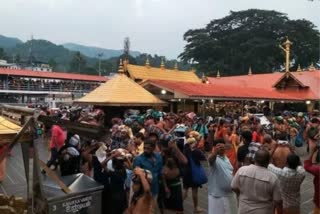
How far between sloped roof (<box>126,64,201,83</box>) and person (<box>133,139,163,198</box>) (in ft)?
63.5

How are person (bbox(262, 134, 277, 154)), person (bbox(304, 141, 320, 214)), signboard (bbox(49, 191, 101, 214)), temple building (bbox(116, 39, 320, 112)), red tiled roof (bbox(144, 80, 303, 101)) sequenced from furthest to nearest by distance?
temple building (bbox(116, 39, 320, 112))
red tiled roof (bbox(144, 80, 303, 101))
person (bbox(262, 134, 277, 154))
person (bbox(304, 141, 320, 214))
signboard (bbox(49, 191, 101, 214))

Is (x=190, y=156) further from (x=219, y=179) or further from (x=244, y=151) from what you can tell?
(x=219, y=179)

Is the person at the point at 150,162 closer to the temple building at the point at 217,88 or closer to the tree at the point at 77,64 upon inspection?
the temple building at the point at 217,88

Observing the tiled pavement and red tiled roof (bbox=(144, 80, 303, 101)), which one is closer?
the tiled pavement

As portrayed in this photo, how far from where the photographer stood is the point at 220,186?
19.0 ft

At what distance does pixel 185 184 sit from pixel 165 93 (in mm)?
12750

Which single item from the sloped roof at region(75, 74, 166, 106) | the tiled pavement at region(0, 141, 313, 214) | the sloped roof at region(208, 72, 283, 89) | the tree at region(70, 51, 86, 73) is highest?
the tree at region(70, 51, 86, 73)

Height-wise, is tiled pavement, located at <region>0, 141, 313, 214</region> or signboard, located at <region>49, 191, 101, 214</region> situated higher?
signboard, located at <region>49, 191, 101, 214</region>

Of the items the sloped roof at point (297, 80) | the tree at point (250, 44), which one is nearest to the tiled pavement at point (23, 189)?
the sloped roof at point (297, 80)

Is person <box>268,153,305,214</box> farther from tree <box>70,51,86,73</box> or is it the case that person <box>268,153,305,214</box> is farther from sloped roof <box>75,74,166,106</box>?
tree <box>70,51,86,73</box>

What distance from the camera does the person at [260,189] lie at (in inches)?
182

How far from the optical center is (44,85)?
1924 inches

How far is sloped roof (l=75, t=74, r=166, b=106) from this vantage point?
17.7 meters

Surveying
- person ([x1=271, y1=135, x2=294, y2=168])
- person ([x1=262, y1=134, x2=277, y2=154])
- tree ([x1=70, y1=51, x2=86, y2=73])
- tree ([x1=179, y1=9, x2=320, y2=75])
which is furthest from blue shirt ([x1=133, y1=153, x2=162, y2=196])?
tree ([x1=70, y1=51, x2=86, y2=73])
